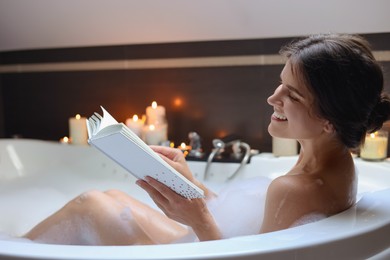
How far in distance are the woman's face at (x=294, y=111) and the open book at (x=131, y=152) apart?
0.88 ft

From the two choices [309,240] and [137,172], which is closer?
[309,240]

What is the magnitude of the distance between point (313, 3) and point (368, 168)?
65cm

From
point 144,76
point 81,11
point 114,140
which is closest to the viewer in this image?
point 114,140

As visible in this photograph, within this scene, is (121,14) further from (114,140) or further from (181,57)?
(114,140)

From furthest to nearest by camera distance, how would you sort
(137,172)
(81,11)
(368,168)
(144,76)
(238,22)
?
(144,76)
(81,11)
(238,22)
(368,168)
(137,172)

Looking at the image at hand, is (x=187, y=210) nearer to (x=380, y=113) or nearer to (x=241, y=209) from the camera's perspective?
(x=241, y=209)

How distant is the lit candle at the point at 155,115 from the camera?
7.23 feet

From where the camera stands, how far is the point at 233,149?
2033 mm

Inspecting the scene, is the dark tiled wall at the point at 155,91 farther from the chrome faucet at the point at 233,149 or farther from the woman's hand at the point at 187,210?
the woman's hand at the point at 187,210

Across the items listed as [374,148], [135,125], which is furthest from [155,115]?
[374,148]

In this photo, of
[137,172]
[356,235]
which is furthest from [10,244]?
[356,235]

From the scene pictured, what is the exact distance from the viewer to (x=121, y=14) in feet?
6.70

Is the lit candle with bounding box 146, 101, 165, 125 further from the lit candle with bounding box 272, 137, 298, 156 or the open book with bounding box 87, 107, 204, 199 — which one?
the open book with bounding box 87, 107, 204, 199

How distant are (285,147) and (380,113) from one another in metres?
0.95
